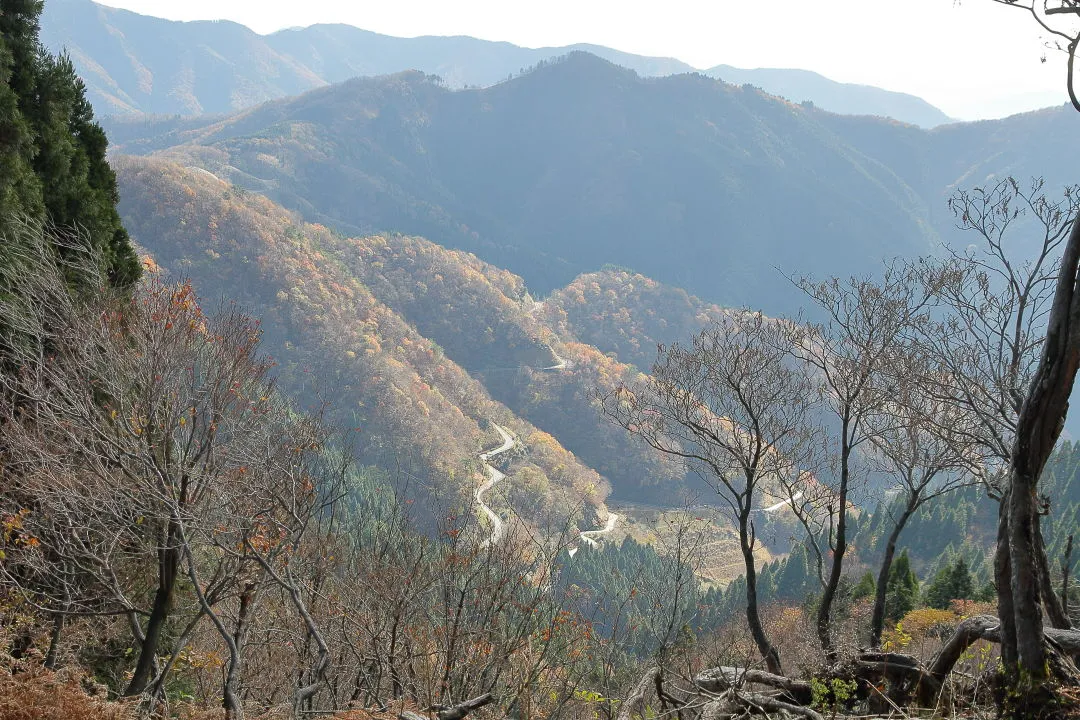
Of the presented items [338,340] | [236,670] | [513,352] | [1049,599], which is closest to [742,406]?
[1049,599]

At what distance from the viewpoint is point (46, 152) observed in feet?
38.1

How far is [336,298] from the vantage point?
81.3 metres

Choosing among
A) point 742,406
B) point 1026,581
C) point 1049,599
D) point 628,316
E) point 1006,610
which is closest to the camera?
point 1026,581

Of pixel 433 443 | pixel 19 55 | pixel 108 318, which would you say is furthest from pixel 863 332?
pixel 433 443

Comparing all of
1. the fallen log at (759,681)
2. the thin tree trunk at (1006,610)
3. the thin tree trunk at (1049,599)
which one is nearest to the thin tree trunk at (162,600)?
the fallen log at (759,681)

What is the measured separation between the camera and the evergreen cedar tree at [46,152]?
33.4 feet

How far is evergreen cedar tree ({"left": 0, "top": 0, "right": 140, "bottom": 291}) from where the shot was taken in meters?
10.2

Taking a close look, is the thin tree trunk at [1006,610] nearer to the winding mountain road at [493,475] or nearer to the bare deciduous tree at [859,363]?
the bare deciduous tree at [859,363]

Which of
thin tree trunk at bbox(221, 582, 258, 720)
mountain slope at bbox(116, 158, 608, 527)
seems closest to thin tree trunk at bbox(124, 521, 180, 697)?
thin tree trunk at bbox(221, 582, 258, 720)

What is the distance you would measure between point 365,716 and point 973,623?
4.15m

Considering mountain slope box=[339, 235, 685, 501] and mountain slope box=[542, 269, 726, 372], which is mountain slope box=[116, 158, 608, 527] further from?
mountain slope box=[542, 269, 726, 372]

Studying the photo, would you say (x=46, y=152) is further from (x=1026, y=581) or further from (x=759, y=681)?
(x=1026, y=581)

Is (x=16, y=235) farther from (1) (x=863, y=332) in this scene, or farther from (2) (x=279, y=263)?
(2) (x=279, y=263)

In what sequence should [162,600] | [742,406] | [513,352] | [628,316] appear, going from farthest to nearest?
[628,316]
[513,352]
[742,406]
[162,600]
